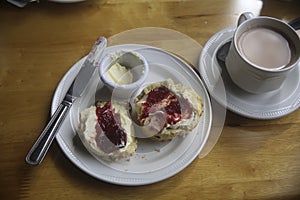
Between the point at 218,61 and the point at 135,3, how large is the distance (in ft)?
1.00

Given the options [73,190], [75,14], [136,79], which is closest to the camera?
[73,190]

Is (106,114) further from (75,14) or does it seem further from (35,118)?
(75,14)

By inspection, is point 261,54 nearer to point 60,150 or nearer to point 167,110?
point 167,110

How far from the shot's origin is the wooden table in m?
0.81

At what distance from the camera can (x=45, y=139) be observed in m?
0.80

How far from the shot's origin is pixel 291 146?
88cm

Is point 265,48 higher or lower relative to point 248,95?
higher

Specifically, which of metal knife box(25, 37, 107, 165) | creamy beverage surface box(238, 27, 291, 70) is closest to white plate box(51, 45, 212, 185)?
metal knife box(25, 37, 107, 165)

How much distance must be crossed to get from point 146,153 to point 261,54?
1.17 feet

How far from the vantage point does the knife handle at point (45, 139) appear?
780 mm

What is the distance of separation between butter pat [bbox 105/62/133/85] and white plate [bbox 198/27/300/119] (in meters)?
0.19

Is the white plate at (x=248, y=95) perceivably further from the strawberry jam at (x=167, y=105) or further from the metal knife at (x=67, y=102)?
the metal knife at (x=67, y=102)

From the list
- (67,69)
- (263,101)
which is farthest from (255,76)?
(67,69)

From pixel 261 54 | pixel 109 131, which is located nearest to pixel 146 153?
pixel 109 131
